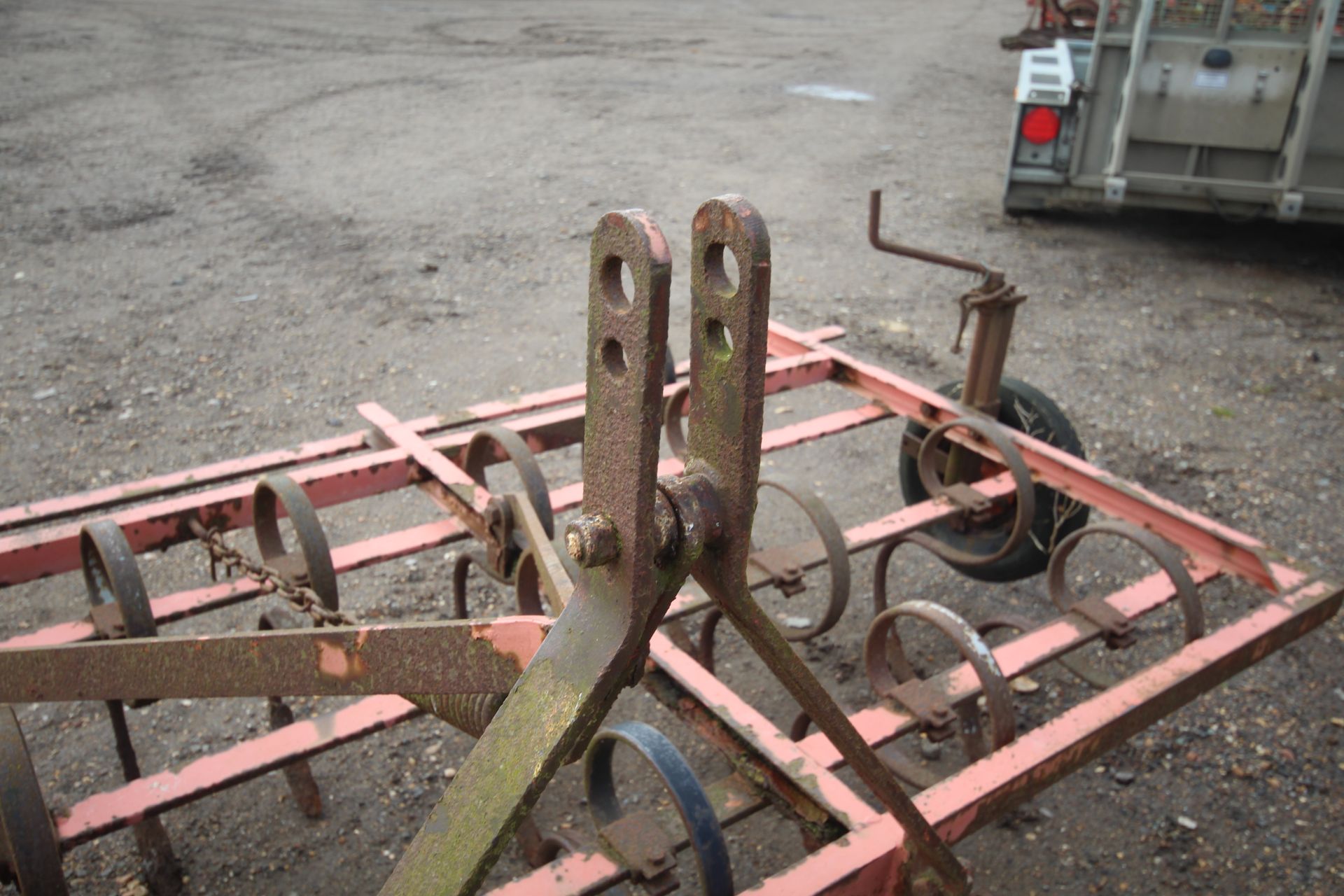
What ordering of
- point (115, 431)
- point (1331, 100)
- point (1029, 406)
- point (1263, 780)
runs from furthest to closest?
point (1331, 100)
point (115, 431)
point (1029, 406)
point (1263, 780)

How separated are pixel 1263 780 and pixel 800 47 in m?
11.6

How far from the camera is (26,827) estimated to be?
192 centimetres

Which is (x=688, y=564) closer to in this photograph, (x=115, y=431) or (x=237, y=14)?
(x=115, y=431)

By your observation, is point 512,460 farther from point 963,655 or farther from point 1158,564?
point 1158,564

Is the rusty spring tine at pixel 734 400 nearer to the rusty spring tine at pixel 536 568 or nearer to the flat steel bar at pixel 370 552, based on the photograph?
the rusty spring tine at pixel 536 568

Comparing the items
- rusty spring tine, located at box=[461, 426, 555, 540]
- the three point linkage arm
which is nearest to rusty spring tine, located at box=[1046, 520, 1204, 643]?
rusty spring tine, located at box=[461, 426, 555, 540]

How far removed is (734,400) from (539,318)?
15.8 ft

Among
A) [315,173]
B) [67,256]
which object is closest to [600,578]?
[67,256]

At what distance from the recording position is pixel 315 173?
816cm

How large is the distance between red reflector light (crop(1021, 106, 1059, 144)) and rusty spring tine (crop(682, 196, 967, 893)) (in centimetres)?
577

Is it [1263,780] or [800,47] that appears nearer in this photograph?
[1263,780]

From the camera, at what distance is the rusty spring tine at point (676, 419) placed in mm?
3363

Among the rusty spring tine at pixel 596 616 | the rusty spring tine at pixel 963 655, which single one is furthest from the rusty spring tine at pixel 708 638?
the rusty spring tine at pixel 596 616

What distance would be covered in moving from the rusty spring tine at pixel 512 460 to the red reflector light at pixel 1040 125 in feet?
14.7
